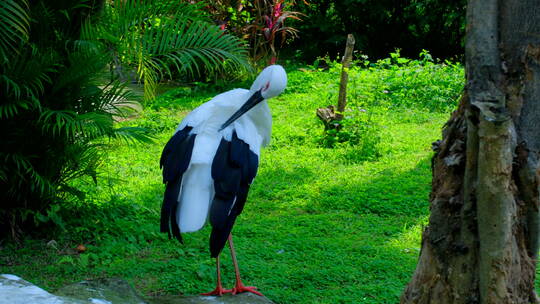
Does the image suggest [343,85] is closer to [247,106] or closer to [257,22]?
[247,106]

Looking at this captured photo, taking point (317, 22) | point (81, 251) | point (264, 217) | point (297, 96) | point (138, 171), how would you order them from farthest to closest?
point (317, 22)
point (297, 96)
point (138, 171)
point (264, 217)
point (81, 251)

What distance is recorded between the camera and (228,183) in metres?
3.65

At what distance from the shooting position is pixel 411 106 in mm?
8234

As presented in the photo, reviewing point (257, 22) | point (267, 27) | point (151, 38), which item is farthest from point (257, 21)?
point (151, 38)

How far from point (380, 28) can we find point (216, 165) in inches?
Result: 359

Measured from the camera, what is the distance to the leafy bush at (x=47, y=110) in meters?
4.14

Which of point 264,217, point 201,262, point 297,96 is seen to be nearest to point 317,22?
point 297,96

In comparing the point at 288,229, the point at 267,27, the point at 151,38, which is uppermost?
the point at 267,27

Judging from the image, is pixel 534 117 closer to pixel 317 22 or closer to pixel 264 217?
pixel 264 217

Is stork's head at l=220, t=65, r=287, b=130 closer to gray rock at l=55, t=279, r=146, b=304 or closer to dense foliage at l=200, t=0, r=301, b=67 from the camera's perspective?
→ gray rock at l=55, t=279, r=146, b=304

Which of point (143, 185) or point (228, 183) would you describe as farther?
point (143, 185)

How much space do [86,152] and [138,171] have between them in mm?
1532

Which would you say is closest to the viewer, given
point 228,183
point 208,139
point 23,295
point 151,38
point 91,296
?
point 23,295

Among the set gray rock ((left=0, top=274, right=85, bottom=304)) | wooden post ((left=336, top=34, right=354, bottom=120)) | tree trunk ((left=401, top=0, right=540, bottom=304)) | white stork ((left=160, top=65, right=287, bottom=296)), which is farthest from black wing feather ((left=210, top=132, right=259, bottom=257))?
wooden post ((left=336, top=34, right=354, bottom=120))
